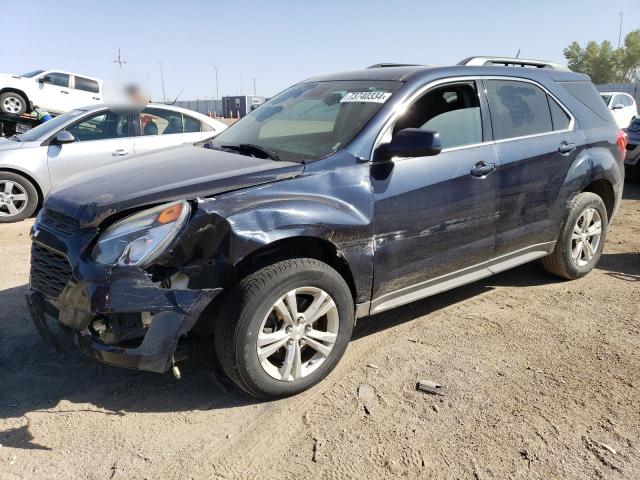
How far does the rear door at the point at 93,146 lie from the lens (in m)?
7.25

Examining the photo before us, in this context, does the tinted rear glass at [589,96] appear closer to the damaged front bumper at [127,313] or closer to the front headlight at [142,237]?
the front headlight at [142,237]

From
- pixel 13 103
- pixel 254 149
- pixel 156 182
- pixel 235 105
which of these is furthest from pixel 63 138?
pixel 235 105

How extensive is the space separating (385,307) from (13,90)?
16.8m

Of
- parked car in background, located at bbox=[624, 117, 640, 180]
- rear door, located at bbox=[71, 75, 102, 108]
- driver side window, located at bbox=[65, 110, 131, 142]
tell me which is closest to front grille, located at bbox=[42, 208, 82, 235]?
driver side window, located at bbox=[65, 110, 131, 142]

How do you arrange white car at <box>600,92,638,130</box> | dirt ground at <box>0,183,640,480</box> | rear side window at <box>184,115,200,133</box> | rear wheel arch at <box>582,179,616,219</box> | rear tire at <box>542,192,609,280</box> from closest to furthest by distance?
dirt ground at <box>0,183,640,480</box> < rear tire at <box>542,192,609,280</box> < rear wheel arch at <box>582,179,616,219</box> < rear side window at <box>184,115,200,133</box> < white car at <box>600,92,638,130</box>

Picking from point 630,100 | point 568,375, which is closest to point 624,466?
point 568,375

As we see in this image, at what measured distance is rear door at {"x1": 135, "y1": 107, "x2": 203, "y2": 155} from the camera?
7.59 meters

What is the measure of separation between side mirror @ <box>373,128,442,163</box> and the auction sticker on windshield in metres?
0.39

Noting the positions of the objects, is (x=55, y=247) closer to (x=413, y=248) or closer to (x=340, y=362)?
(x=340, y=362)

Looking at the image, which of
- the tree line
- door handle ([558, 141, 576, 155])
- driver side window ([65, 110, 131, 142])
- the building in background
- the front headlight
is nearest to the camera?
the front headlight

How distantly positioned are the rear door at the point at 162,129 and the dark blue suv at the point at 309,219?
3.72m

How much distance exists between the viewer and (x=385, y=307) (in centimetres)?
342

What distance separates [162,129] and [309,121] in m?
4.62

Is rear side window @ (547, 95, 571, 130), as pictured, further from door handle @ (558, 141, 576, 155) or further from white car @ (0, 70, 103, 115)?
white car @ (0, 70, 103, 115)
